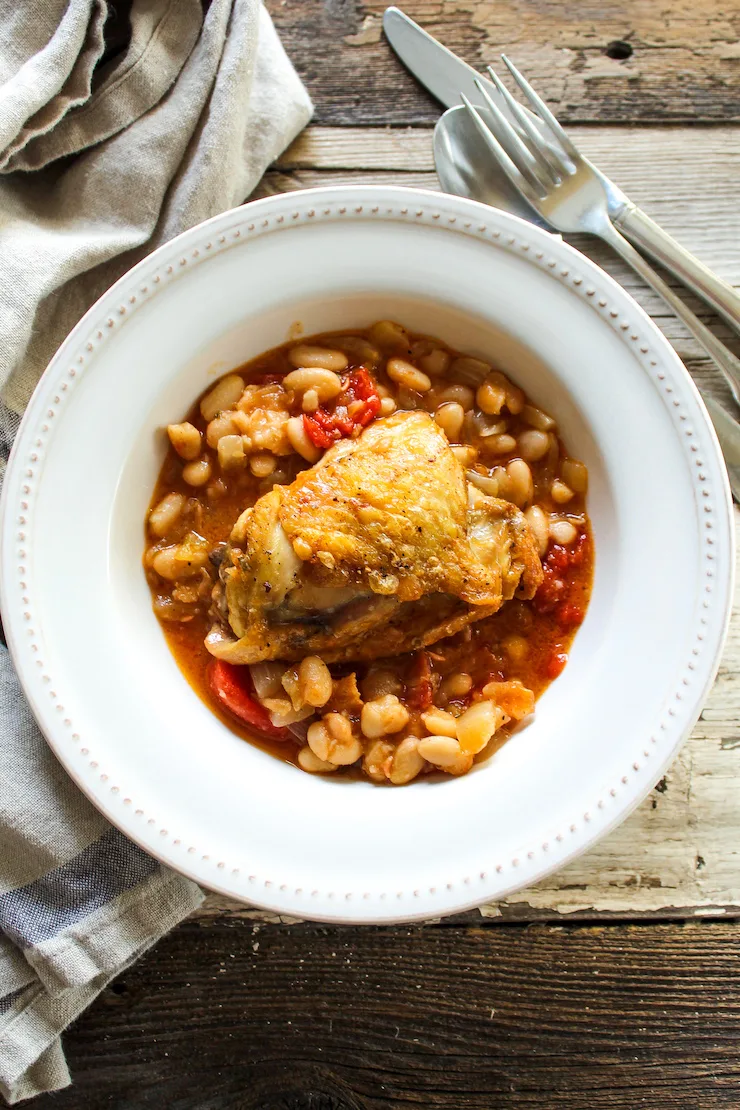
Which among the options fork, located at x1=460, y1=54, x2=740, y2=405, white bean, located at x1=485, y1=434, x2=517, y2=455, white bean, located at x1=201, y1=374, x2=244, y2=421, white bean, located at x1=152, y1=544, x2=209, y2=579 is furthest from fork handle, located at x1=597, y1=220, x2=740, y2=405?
white bean, located at x1=152, y1=544, x2=209, y2=579

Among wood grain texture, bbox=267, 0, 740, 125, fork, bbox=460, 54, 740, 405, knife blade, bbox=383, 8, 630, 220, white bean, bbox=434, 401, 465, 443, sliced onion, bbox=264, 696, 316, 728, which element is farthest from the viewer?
wood grain texture, bbox=267, 0, 740, 125

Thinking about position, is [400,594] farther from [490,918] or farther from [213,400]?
[490,918]

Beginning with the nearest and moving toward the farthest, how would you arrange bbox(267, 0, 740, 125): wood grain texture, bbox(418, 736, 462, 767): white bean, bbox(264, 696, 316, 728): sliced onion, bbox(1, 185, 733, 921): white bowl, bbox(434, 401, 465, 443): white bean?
bbox(1, 185, 733, 921): white bowl → bbox(418, 736, 462, 767): white bean → bbox(264, 696, 316, 728): sliced onion → bbox(434, 401, 465, 443): white bean → bbox(267, 0, 740, 125): wood grain texture

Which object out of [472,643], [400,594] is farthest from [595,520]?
[400,594]

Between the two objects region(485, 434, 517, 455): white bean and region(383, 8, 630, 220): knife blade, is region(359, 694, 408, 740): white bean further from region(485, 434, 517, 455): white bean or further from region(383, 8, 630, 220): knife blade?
region(383, 8, 630, 220): knife blade

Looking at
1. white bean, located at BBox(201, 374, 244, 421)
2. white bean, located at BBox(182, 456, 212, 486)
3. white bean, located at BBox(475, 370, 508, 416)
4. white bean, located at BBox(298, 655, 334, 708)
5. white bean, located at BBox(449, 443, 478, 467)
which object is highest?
white bean, located at BBox(201, 374, 244, 421)

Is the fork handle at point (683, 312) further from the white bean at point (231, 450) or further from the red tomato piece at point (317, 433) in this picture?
the white bean at point (231, 450)
